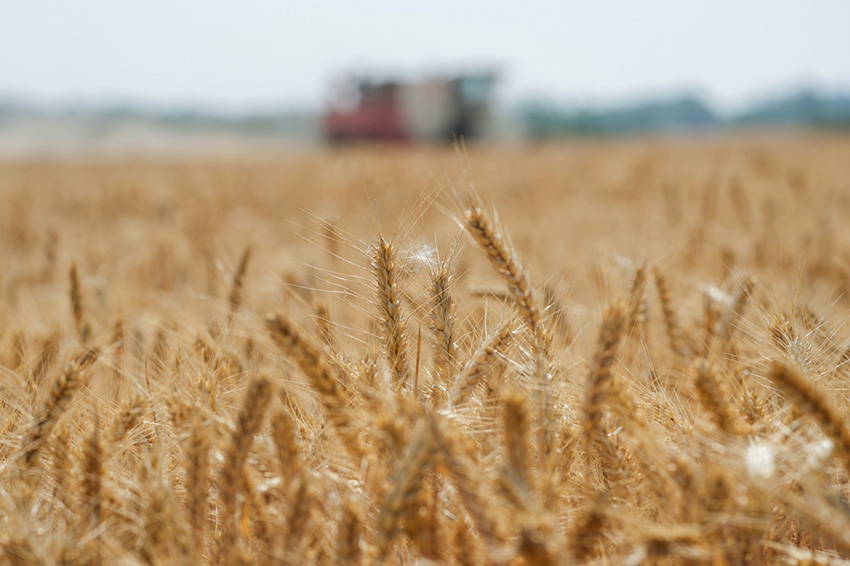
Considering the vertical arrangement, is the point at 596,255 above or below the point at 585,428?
below

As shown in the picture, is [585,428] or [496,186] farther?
[496,186]

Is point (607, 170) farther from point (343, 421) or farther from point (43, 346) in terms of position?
→ point (343, 421)

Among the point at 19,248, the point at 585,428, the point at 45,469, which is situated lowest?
the point at 19,248

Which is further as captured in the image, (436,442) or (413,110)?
(413,110)

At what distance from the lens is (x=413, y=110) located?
22969 millimetres

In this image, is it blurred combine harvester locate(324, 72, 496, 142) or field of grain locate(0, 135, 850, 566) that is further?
blurred combine harvester locate(324, 72, 496, 142)

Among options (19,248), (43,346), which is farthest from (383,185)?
(43,346)

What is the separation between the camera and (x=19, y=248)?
4047 mm

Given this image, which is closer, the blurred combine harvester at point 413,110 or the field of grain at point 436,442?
the field of grain at point 436,442

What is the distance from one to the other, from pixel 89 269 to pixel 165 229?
0.84 meters

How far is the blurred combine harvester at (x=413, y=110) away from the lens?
72.1ft

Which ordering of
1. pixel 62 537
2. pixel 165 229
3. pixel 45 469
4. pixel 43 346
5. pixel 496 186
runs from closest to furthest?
pixel 62 537, pixel 45 469, pixel 43 346, pixel 165 229, pixel 496 186

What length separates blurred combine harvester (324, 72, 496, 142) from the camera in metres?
22.0

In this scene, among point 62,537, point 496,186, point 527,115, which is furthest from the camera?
point 527,115
